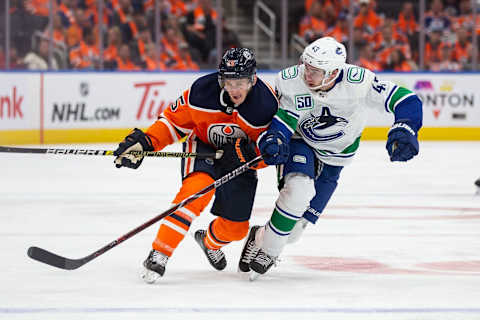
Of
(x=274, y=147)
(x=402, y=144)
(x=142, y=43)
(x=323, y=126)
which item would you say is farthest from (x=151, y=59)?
(x=402, y=144)

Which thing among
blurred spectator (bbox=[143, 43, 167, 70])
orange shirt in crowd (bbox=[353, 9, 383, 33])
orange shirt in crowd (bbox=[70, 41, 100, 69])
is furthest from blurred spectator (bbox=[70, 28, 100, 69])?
orange shirt in crowd (bbox=[353, 9, 383, 33])

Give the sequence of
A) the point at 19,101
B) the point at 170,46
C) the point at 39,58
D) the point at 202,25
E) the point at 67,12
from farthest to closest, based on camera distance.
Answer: the point at 202,25 < the point at 170,46 < the point at 67,12 < the point at 39,58 < the point at 19,101

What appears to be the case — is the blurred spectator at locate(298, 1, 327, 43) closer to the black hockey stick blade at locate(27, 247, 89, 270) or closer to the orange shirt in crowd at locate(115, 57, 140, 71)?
the orange shirt in crowd at locate(115, 57, 140, 71)

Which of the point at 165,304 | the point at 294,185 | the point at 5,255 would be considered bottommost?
the point at 5,255

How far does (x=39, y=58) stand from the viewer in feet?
37.8

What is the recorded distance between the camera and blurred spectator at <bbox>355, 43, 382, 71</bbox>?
13203 millimetres

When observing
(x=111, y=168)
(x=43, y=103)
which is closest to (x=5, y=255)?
(x=111, y=168)

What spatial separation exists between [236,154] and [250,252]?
1.45ft

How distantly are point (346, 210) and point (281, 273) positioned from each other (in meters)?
2.17

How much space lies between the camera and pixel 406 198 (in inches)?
272

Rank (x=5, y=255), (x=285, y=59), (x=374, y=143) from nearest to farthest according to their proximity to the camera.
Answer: (x=5, y=255)
(x=374, y=143)
(x=285, y=59)

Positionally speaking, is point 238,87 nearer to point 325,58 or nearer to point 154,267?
point 325,58

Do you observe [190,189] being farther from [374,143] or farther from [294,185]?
[374,143]

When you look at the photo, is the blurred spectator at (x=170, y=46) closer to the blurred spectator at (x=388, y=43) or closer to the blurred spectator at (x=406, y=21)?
the blurred spectator at (x=388, y=43)
